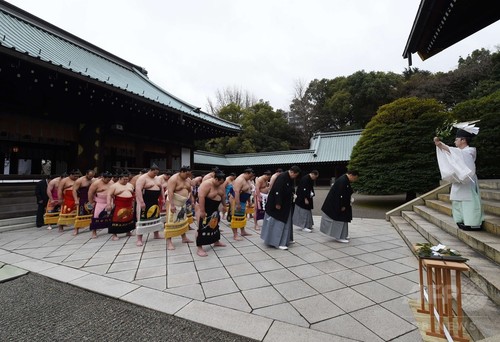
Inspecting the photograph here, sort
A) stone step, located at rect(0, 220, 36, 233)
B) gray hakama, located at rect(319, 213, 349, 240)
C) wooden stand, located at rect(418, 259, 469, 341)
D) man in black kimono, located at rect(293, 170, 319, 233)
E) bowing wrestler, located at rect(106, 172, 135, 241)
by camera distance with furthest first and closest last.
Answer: man in black kimono, located at rect(293, 170, 319, 233), stone step, located at rect(0, 220, 36, 233), bowing wrestler, located at rect(106, 172, 135, 241), gray hakama, located at rect(319, 213, 349, 240), wooden stand, located at rect(418, 259, 469, 341)

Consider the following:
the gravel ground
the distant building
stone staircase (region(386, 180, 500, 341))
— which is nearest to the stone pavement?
the gravel ground

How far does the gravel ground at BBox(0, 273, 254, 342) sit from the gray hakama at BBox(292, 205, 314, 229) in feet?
15.6

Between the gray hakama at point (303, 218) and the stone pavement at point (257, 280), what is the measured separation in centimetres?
113

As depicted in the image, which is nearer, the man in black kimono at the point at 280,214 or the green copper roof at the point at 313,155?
the man in black kimono at the point at 280,214

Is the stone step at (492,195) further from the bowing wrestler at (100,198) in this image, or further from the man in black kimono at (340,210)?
the bowing wrestler at (100,198)

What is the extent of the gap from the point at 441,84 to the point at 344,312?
3043 cm

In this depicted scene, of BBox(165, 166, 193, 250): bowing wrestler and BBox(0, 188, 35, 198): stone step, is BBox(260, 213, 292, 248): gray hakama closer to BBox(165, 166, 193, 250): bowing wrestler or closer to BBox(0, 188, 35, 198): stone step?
BBox(165, 166, 193, 250): bowing wrestler

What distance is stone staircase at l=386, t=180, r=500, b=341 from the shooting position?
2.07 meters

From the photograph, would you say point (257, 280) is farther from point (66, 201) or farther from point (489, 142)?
point (489, 142)

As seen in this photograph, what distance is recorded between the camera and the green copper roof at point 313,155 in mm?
21938

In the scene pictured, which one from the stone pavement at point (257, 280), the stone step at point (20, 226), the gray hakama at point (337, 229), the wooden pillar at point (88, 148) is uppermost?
the wooden pillar at point (88, 148)

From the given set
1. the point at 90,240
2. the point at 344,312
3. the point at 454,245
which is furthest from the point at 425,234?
the point at 90,240

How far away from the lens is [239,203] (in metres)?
5.59

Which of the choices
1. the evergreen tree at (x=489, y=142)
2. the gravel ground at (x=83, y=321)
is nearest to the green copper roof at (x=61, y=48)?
the gravel ground at (x=83, y=321)
